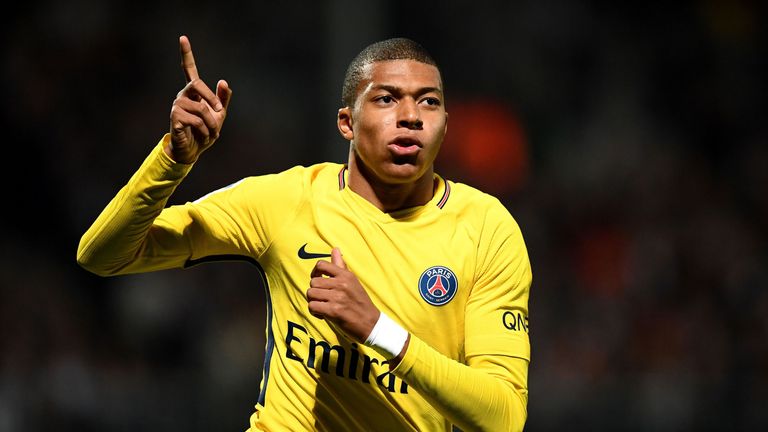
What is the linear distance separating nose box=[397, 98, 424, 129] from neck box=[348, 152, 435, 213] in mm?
239

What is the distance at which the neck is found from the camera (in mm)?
4125

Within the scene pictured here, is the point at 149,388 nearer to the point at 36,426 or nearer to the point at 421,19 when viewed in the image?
the point at 36,426

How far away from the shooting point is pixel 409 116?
12.9 feet

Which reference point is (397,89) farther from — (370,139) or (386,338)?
(386,338)

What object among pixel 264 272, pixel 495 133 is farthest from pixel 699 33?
pixel 264 272

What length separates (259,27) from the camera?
401 inches

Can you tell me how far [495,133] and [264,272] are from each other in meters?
6.11

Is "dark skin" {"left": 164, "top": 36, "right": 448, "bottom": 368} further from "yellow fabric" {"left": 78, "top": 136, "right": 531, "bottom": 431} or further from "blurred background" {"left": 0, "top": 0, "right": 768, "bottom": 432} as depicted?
"blurred background" {"left": 0, "top": 0, "right": 768, "bottom": 432}

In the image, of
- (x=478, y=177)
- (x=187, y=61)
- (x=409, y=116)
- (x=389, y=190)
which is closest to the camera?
(x=187, y=61)

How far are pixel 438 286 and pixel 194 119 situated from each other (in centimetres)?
98

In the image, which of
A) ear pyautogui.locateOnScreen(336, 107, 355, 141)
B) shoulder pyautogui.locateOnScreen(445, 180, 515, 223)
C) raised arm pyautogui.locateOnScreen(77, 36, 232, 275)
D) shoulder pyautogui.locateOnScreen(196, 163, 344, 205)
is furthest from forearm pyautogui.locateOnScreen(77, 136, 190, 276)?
shoulder pyautogui.locateOnScreen(445, 180, 515, 223)

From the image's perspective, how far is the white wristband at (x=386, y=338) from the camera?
3537 mm

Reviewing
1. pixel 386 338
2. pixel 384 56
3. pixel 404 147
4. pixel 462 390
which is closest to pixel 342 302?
pixel 386 338

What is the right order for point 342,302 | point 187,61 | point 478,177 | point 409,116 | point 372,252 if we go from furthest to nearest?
point 478,177, point 372,252, point 409,116, point 187,61, point 342,302
